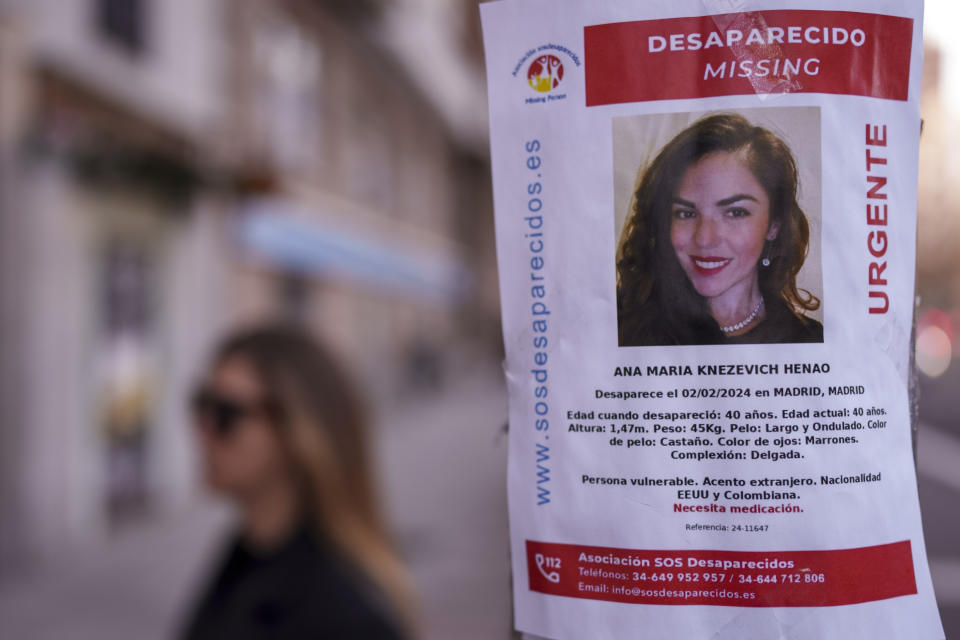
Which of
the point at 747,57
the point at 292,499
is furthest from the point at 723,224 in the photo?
the point at 292,499

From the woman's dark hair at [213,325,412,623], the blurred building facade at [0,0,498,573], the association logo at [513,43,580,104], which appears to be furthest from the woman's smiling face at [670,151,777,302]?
the blurred building facade at [0,0,498,573]

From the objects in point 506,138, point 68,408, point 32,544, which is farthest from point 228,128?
point 506,138

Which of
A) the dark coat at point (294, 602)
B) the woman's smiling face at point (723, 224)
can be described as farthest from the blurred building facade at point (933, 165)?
the dark coat at point (294, 602)

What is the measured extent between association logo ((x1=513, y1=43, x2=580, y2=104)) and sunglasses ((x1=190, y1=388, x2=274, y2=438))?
7.23ft

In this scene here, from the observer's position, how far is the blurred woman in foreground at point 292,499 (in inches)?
98.3

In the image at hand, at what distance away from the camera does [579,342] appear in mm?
955

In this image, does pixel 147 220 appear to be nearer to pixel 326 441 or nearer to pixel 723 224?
pixel 326 441

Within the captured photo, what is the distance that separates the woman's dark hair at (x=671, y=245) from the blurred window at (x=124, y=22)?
1000 cm

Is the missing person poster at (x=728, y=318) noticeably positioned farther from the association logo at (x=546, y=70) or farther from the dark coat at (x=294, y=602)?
the dark coat at (x=294, y=602)

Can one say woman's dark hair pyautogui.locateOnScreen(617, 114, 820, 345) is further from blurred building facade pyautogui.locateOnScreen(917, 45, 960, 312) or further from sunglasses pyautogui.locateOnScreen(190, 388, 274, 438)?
sunglasses pyautogui.locateOnScreen(190, 388, 274, 438)

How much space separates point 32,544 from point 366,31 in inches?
518

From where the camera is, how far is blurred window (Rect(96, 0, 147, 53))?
9.61 m

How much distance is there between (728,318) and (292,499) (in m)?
2.19

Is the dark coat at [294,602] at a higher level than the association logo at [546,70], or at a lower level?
lower
